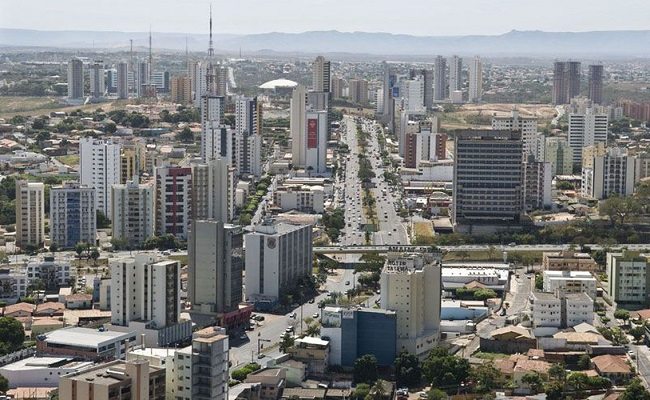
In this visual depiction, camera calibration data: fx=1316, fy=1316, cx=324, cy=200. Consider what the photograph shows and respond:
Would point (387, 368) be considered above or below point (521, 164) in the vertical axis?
below

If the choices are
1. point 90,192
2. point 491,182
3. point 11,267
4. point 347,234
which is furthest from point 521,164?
point 11,267

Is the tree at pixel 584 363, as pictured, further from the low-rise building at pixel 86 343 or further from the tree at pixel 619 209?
the tree at pixel 619 209

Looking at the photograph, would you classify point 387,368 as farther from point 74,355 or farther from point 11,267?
point 11,267

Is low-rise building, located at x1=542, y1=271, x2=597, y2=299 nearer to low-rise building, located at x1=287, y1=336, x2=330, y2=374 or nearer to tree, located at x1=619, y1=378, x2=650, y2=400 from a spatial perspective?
low-rise building, located at x1=287, y1=336, x2=330, y2=374

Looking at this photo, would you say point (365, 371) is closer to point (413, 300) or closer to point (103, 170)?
point (413, 300)

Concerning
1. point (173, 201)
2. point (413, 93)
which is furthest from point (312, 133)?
point (413, 93)

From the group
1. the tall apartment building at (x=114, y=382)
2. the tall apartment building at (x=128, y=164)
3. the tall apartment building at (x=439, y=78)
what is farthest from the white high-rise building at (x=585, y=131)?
the tall apartment building at (x=114, y=382)
